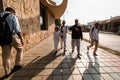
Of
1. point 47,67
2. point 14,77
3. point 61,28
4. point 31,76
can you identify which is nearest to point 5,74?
point 14,77

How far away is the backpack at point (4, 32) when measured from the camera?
420 centimetres

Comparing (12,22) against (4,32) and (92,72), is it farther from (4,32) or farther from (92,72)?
(92,72)

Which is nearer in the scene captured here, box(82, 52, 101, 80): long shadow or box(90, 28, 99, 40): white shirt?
box(82, 52, 101, 80): long shadow

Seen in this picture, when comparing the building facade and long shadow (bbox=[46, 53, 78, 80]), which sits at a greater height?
the building facade

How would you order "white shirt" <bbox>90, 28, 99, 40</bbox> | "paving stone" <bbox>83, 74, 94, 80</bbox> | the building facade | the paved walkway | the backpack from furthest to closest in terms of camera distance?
1. the paved walkway
2. the building facade
3. "white shirt" <bbox>90, 28, 99, 40</bbox>
4. "paving stone" <bbox>83, 74, 94, 80</bbox>
5. the backpack

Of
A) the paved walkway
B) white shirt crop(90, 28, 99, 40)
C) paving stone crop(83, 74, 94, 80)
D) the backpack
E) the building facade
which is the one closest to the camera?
the backpack

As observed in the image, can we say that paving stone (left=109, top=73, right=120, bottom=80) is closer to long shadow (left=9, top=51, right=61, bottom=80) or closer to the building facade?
long shadow (left=9, top=51, right=61, bottom=80)

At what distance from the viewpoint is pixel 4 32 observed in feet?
13.9

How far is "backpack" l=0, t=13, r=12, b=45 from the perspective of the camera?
4203 millimetres

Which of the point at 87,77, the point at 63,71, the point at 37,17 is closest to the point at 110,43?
the point at 37,17

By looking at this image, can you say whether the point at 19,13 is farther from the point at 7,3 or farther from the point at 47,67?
the point at 47,67

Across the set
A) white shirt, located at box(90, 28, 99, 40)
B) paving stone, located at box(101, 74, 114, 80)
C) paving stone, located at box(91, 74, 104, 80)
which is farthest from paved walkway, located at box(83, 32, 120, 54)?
paving stone, located at box(91, 74, 104, 80)

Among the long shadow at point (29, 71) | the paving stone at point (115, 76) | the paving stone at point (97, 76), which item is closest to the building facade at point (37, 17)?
the long shadow at point (29, 71)

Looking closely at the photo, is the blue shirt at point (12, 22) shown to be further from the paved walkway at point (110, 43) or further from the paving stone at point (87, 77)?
the paved walkway at point (110, 43)
